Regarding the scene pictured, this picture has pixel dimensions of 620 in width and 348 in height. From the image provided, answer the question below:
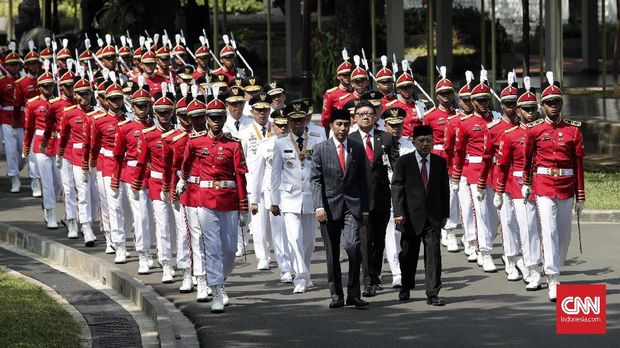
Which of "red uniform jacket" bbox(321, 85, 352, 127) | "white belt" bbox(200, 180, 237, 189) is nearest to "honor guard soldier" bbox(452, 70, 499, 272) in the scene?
"red uniform jacket" bbox(321, 85, 352, 127)

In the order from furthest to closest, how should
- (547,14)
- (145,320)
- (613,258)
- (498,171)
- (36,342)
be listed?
(547,14)
(613,258)
(498,171)
(145,320)
(36,342)

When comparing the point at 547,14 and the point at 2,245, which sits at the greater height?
the point at 547,14

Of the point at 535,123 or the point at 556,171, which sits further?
the point at 535,123

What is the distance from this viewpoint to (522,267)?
16.8 meters

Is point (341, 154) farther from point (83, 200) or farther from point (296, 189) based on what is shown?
point (83, 200)

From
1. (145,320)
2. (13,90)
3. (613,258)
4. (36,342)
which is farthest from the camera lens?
(13,90)

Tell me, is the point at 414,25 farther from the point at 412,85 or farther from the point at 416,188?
the point at 416,188

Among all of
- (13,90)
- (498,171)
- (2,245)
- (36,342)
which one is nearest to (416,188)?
(498,171)

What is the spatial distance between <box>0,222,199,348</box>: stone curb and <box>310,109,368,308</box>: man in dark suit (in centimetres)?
156

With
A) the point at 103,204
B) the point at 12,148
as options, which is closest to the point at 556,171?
the point at 103,204

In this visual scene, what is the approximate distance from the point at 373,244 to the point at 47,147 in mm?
6836

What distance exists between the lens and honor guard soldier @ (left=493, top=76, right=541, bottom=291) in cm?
1612

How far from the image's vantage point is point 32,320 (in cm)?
1413

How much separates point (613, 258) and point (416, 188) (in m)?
3.48
